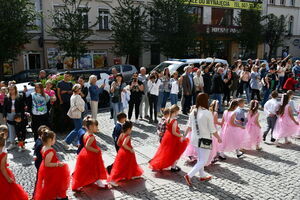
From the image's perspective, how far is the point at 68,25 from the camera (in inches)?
840

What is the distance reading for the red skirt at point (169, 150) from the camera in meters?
6.39

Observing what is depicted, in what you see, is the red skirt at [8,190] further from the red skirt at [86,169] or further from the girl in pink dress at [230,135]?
the girl in pink dress at [230,135]

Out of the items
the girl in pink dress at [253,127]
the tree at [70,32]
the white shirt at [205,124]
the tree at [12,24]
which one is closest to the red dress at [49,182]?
the white shirt at [205,124]

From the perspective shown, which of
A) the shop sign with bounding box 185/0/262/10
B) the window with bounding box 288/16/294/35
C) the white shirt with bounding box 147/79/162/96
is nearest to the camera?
the white shirt with bounding box 147/79/162/96

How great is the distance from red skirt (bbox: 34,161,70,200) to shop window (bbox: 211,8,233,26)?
29.4 metres

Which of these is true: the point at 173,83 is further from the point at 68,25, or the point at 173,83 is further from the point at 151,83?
the point at 68,25

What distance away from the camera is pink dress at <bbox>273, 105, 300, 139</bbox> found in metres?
8.47

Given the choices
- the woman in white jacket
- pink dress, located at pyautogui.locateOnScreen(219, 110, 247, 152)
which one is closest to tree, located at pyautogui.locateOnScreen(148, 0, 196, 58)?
the woman in white jacket

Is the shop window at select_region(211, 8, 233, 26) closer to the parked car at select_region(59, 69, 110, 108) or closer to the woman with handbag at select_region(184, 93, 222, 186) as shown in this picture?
the parked car at select_region(59, 69, 110, 108)

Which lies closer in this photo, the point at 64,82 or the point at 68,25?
the point at 64,82

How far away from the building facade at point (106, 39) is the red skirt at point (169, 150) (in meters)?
17.3

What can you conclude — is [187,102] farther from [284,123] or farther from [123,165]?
[123,165]

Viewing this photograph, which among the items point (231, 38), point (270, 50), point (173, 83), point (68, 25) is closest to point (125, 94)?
point (173, 83)

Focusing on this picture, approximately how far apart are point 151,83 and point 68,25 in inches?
505
